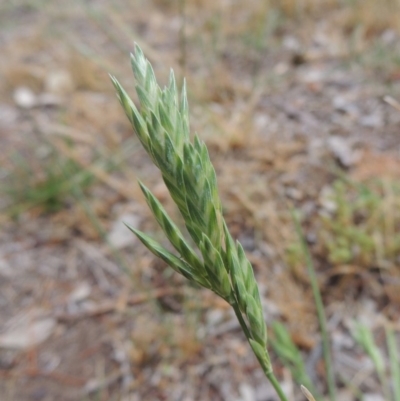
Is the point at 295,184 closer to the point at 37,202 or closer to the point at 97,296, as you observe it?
the point at 97,296

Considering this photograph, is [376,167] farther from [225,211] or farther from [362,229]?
[225,211]

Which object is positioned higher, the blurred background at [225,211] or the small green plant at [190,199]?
the small green plant at [190,199]

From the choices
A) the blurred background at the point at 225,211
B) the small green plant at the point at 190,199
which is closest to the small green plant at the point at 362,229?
the blurred background at the point at 225,211

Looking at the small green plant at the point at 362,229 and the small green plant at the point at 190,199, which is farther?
the small green plant at the point at 362,229

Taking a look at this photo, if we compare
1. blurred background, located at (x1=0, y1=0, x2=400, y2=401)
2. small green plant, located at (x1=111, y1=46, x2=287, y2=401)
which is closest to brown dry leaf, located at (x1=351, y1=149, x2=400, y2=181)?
blurred background, located at (x1=0, y1=0, x2=400, y2=401)

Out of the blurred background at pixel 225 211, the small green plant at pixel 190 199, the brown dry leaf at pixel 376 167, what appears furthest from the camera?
the brown dry leaf at pixel 376 167

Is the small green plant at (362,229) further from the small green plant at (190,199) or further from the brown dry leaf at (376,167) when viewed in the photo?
the small green plant at (190,199)

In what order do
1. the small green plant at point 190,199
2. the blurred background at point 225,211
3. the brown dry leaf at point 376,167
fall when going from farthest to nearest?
the brown dry leaf at point 376,167 < the blurred background at point 225,211 < the small green plant at point 190,199

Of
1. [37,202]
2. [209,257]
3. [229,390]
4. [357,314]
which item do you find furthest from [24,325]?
[209,257]

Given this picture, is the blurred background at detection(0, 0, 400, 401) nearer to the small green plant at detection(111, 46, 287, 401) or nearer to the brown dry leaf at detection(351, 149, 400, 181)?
the brown dry leaf at detection(351, 149, 400, 181)
